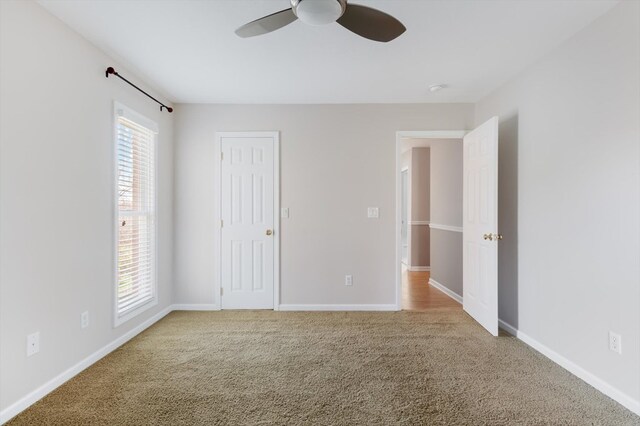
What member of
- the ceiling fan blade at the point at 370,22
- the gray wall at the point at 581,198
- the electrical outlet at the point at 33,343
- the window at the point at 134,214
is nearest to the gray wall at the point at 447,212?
the gray wall at the point at 581,198

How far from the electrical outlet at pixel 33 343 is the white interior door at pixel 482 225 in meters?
3.52

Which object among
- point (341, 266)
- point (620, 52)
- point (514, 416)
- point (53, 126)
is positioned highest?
point (620, 52)

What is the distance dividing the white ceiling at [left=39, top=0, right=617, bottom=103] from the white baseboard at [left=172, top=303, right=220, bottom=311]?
2428 mm

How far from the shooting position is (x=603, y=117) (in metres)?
1.97

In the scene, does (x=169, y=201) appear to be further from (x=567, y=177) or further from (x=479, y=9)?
(x=567, y=177)

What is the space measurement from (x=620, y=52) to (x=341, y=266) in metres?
2.87

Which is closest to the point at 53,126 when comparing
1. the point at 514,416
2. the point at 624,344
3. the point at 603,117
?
the point at 514,416

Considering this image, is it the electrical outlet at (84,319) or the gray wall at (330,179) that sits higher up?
the gray wall at (330,179)

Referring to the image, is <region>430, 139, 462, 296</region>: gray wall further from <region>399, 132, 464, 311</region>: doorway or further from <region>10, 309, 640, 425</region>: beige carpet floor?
<region>10, 309, 640, 425</region>: beige carpet floor

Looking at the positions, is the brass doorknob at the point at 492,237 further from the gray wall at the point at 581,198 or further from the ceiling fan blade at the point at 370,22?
the ceiling fan blade at the point at 370,22

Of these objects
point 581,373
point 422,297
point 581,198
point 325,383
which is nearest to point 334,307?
point 422,297

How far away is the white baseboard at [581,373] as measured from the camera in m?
1.79

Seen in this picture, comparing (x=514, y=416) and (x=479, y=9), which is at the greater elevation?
(x=479, y=9)

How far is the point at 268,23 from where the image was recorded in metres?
1.60
